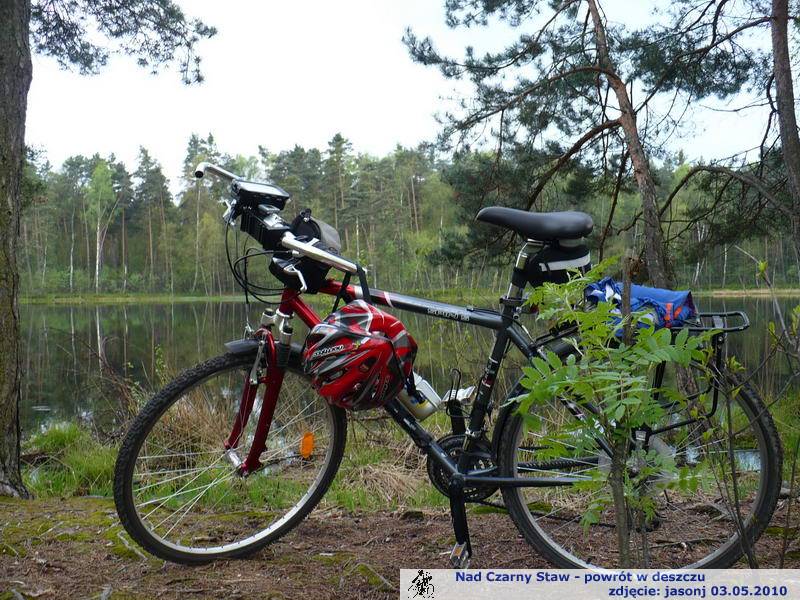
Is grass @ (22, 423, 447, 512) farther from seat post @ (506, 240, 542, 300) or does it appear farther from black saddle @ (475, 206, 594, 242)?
black saddle @ (475, 206, 594, 242)

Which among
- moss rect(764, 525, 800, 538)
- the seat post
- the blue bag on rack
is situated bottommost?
moss rect(764, 525, 800, 538)

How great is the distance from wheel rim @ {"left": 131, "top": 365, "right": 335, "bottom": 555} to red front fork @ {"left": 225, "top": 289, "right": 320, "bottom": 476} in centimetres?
3

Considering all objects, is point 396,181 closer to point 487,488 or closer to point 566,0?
point 566,0

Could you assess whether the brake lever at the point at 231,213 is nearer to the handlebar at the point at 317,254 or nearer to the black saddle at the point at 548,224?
the handlebar at the point at 317,254

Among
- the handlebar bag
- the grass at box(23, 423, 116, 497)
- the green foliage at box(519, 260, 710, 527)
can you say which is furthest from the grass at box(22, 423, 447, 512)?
the green foliage at box(519, 260, 710, 527)

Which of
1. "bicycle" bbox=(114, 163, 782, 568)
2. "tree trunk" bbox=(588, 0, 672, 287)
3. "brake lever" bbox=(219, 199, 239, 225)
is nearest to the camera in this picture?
"bicycle" bbox=(114, 163, 782, 568)

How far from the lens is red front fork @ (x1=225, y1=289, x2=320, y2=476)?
2.38 metres

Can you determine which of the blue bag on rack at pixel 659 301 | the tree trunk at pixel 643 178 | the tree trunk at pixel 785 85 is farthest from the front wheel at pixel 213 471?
the tree trunk at pixel 785 85

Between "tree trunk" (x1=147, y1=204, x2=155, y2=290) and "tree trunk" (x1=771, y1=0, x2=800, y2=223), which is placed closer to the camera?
"tree trunk" (x1=771, y1=0, x2=800, y2=223)

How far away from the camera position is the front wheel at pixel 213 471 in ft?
7.50

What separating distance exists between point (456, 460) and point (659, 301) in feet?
2.78

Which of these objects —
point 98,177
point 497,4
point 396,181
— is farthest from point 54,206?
point 497,4

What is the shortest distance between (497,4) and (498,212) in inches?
180

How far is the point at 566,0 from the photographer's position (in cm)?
596
